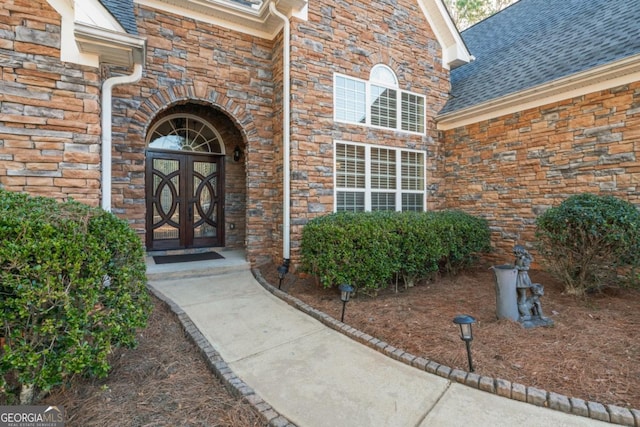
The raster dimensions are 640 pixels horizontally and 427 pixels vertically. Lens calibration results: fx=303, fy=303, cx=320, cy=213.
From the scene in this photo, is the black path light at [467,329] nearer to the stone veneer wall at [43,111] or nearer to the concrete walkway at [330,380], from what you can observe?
the concrete walkway at [330,380]

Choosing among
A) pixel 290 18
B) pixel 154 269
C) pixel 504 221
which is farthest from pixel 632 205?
pixel 154 269

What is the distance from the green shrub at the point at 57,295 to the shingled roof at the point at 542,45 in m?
7.68

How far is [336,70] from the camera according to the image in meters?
6.39

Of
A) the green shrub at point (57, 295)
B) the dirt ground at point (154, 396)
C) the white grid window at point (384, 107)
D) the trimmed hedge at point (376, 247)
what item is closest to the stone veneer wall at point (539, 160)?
the trimmed hedge at point (376, 247)

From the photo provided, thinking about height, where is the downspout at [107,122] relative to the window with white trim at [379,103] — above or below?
below

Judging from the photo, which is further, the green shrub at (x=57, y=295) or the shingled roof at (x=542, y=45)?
the shingled roof at (x=542, y=45)

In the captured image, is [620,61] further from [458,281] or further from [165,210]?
[165,210]

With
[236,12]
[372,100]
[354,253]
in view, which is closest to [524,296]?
[354,253]

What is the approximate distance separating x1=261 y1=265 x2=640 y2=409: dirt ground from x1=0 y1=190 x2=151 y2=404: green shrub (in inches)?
100

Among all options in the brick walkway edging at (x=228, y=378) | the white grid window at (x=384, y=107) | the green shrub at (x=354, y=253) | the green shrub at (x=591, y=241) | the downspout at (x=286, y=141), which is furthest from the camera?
the white grid window at (x=384, y=107)

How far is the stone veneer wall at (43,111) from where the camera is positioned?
3.30 m

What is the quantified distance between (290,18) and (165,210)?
193 inches

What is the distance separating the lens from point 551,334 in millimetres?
3418

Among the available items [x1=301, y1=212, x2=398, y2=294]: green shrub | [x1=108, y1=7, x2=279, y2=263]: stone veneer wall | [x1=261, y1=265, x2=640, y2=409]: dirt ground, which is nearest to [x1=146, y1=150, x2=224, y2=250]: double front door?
[x1=108, y1=7, x2=279, y2=263]: stone veneer wall
